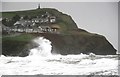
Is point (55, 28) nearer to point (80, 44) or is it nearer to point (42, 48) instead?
point (42, 48)

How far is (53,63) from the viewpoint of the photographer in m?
3.66

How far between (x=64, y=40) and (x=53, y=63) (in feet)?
1.47

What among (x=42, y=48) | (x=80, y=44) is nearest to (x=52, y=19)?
(x=42, y=48)

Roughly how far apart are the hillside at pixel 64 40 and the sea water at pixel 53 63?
0.09m

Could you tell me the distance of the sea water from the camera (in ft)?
11.8

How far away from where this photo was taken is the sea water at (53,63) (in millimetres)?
3588

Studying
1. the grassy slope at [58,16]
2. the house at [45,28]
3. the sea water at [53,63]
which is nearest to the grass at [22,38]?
the sea water at [53,63]

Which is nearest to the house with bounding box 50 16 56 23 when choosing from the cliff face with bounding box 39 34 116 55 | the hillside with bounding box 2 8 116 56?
the hillside with bounding box 2 8 116 56

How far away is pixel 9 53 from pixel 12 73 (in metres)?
0.34

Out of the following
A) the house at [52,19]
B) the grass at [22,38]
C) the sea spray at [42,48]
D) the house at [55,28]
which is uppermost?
the house at [52,19]

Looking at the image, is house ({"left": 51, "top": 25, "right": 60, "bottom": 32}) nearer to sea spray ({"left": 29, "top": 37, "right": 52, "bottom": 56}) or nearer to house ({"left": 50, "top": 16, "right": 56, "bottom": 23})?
house ({"left": 50, "top": 16, "right": 56, "bottom": 23})

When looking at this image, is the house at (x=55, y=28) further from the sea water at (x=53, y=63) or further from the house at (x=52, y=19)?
the sea water at (x=53, y=63)

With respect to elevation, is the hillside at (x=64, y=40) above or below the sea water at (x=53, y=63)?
above

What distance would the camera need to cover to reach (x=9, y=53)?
144 inches
